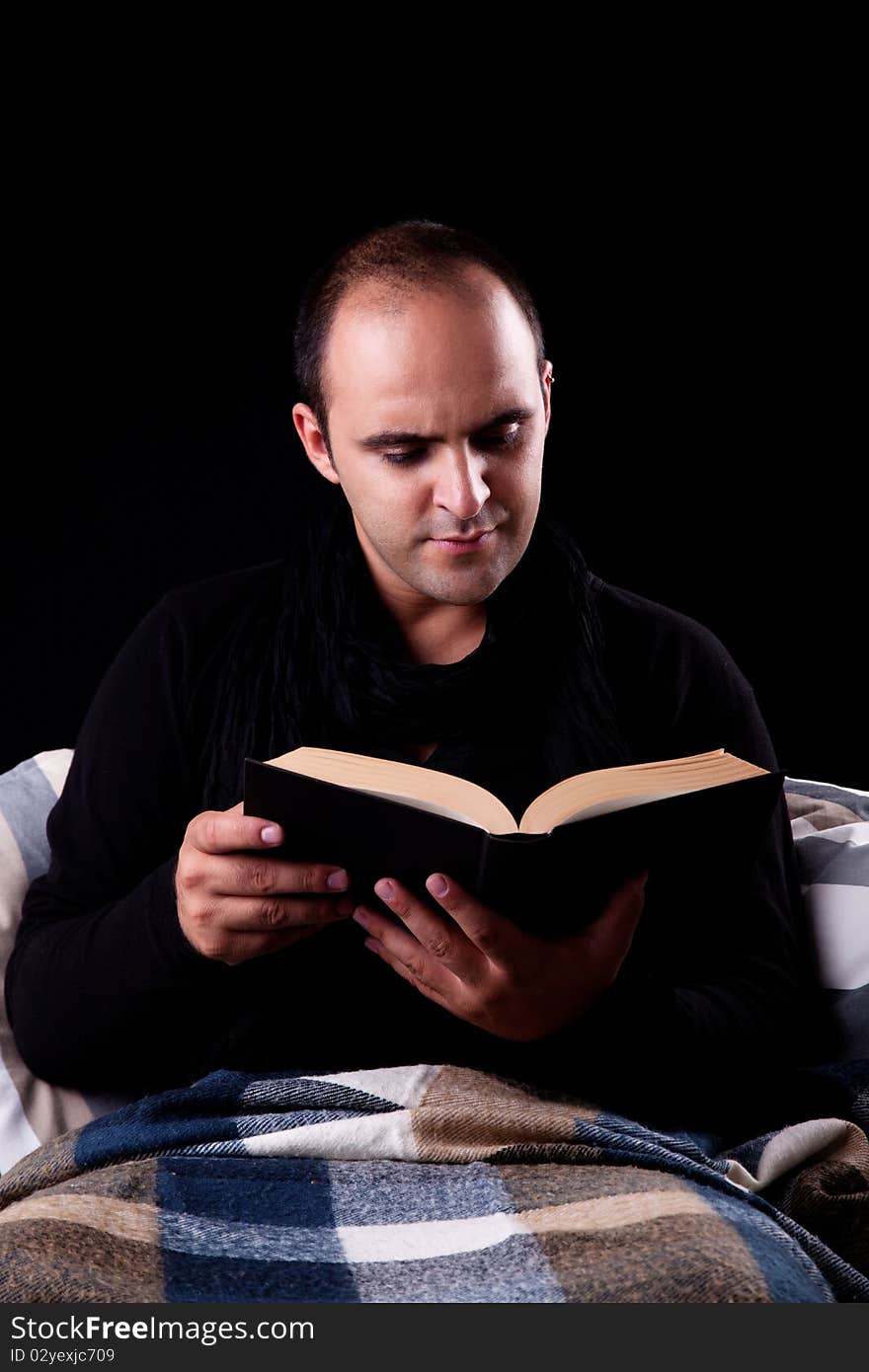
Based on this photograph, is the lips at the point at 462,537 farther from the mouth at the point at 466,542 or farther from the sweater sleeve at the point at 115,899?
the sweater sleeve at the point at 115,899

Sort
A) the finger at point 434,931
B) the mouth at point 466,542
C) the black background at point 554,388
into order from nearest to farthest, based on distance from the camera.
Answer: the finger at point 434,931, the mouth at point 466,542, the black background at point 554,388

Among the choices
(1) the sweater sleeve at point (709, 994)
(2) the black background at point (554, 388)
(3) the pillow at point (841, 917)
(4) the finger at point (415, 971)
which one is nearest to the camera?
(4) the finger at point (415, 971)

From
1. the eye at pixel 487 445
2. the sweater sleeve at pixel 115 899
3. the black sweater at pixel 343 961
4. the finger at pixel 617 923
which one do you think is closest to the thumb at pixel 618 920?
the finger at pixel 617 923

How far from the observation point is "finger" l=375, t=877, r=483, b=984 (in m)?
1.27

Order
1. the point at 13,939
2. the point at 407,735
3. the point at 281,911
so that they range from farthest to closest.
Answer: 1. the point at 13,939
2. the point at 407,735
3. the point at 281,911

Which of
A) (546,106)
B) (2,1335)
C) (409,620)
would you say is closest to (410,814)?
(2,1335)

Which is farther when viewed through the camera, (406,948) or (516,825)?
(406,948)

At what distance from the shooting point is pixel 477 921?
1269 mm

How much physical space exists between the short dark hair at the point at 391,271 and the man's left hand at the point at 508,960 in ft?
2.28

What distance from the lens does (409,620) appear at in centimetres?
185

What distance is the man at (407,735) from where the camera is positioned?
154 centimetres

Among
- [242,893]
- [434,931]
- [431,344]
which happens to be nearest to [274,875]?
[242,893]

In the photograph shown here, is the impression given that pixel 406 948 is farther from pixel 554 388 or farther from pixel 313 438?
pixel 554 388

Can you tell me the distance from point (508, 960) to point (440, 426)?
2.00 ft
